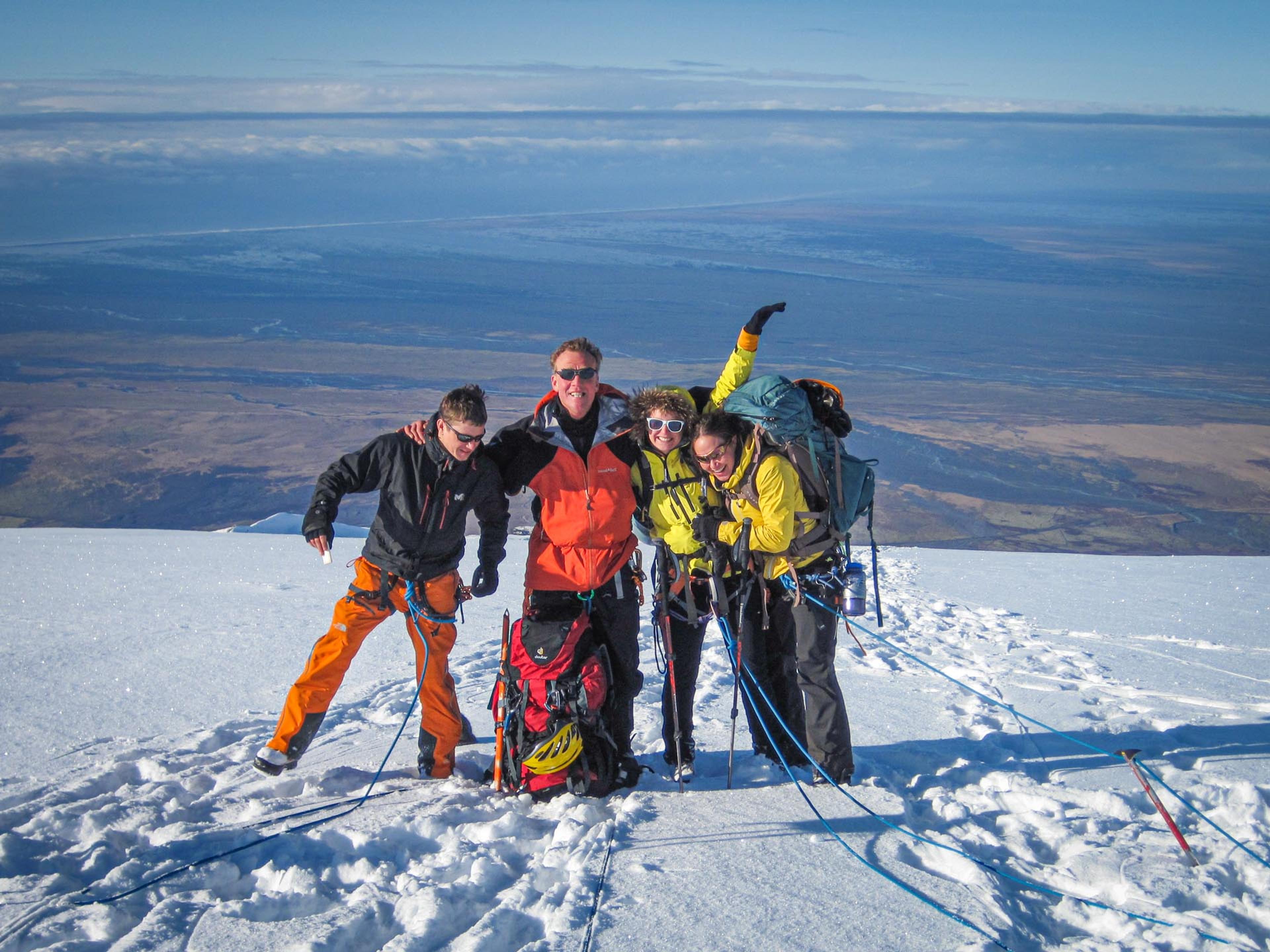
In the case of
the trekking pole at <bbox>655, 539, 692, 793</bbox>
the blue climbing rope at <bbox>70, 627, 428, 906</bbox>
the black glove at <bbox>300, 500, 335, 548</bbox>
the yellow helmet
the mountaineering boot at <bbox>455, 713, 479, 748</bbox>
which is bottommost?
the mountaineering boot at <bbox>455, 713, 479, 748</bbox>

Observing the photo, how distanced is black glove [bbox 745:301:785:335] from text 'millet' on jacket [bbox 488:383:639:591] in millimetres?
707

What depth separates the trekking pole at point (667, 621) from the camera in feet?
11.5

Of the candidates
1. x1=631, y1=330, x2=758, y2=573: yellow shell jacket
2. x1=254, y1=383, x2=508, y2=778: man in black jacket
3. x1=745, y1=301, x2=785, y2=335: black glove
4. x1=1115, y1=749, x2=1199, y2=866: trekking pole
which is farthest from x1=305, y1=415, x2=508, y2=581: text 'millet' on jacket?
x1=1115, y1=749, x2=1199, y2=866: trekking pole

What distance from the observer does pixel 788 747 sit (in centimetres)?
371

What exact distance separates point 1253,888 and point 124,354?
60.7 metres

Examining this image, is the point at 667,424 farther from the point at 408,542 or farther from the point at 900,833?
the point at 900,833

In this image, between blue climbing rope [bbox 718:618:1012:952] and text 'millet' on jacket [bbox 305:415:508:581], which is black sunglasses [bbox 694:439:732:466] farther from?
text 'millet' on jacket [bbox 305:415:508:581]

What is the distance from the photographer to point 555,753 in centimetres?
324

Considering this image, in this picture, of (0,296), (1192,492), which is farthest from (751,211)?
(1192,492)

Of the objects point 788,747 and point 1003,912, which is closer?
point 1003,912

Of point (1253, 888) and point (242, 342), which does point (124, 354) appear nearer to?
point (242, 342)

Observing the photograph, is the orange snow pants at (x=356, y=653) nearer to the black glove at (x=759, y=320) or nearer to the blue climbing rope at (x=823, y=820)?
the blue climbing rope at (x=823, y=820)

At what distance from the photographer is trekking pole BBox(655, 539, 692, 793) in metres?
3.52

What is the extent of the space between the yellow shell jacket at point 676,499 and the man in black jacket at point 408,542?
577mm
